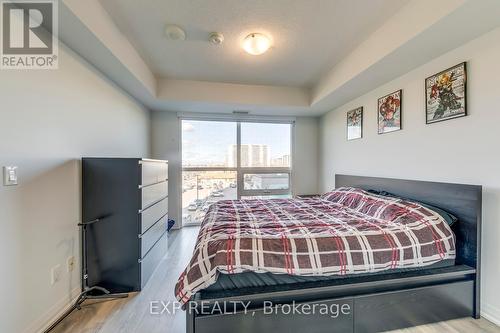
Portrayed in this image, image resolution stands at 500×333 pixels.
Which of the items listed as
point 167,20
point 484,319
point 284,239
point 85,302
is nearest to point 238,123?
point 167,20

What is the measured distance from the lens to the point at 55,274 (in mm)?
1698

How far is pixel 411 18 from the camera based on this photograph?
172 cm

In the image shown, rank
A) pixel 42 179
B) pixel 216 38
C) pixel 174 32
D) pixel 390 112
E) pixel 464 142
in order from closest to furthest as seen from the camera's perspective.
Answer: pixel 42 179
pixel 464 142
pixel 174 32
pixel 216 38
pixel 390 112

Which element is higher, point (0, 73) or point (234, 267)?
→ point (0, 73)

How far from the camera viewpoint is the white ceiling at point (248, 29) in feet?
5.85

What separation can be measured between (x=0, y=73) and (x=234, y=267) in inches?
72.4

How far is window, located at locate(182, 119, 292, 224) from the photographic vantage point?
13.6ft

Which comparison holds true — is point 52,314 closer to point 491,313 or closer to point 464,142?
point 491,313

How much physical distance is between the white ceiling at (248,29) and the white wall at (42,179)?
0.70m

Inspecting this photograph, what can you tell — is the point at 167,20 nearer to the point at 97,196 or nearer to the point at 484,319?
the point at 97,196

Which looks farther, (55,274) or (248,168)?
(248,168)

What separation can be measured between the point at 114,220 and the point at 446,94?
3.24 metres

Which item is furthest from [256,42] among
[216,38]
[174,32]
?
[174,32]

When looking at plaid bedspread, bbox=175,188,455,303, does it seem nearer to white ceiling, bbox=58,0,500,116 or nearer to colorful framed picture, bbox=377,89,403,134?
colorful framed picture, bbox=377,89,403,134
